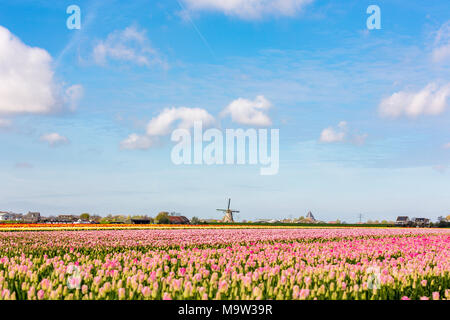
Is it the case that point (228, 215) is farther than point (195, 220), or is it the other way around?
point (228, 215)

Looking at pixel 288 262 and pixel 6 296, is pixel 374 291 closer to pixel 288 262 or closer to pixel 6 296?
pixel 288 262

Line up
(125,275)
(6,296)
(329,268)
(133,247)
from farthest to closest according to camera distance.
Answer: (133,247)
(329,268)
(125,275)
(6,296)

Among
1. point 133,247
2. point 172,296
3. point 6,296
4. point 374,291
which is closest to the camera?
point 6,296

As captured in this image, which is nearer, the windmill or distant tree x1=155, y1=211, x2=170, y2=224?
distant tree x1=155, y1=211, x2=170, y2=224

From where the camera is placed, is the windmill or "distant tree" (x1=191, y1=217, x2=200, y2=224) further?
the windmill

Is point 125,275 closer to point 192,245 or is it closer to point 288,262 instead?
point 288,262

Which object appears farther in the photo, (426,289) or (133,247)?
(133,247)

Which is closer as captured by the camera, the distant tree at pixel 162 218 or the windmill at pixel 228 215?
the distant tree at pixel 162 218

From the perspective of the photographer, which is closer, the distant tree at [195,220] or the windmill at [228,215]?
the distant tree at [195,220]
